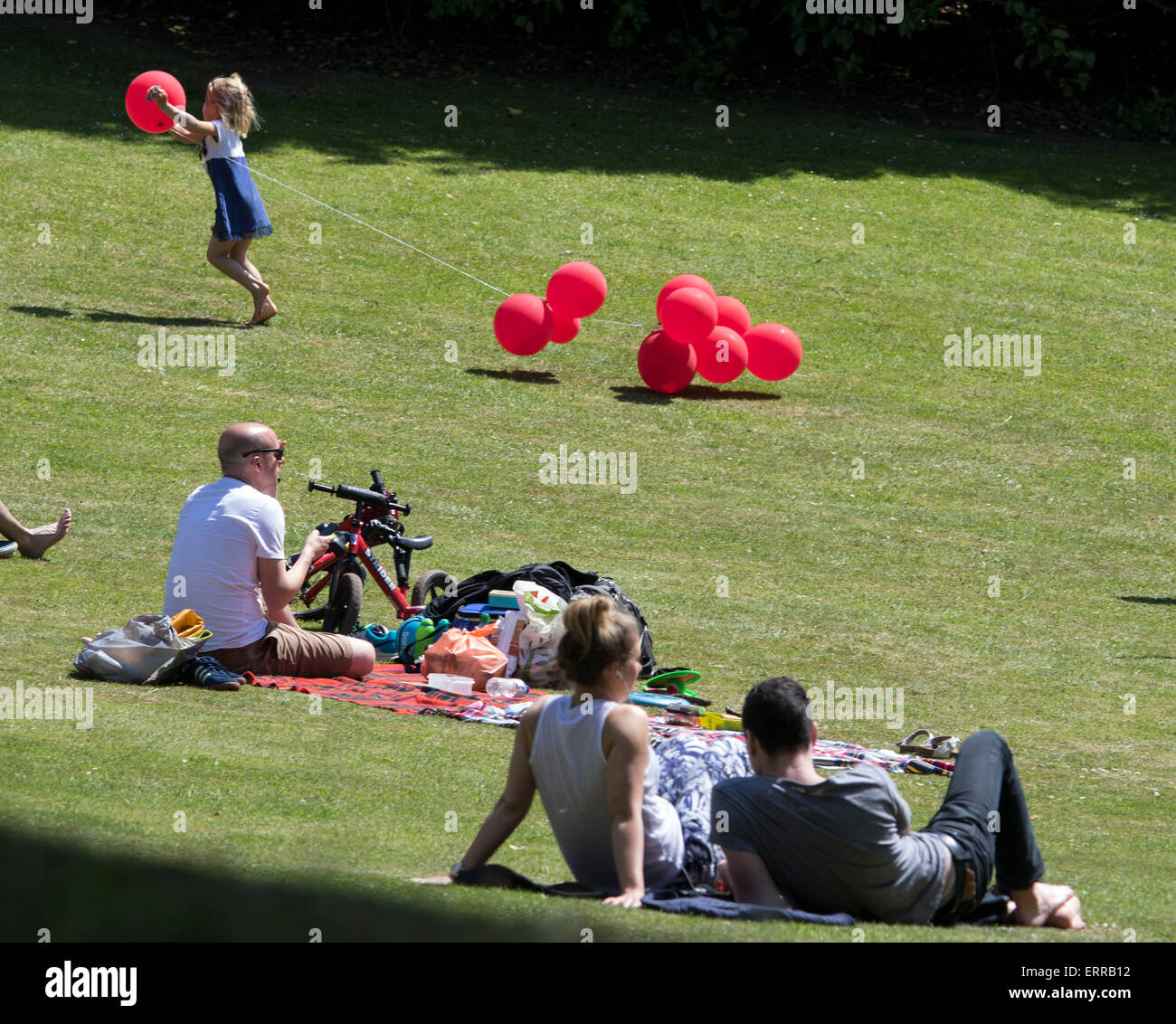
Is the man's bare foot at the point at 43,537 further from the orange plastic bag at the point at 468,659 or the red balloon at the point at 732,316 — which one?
the red balloon at the point at 732,316

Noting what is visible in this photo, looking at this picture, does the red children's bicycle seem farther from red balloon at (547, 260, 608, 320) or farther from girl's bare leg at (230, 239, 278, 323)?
girl's bare leg at (230, 239, 278, 323)

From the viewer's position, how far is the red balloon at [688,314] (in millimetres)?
15445

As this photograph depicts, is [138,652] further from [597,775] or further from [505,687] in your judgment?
[597,775]

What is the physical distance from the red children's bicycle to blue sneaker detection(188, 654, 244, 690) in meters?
1.36

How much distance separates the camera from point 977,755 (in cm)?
533

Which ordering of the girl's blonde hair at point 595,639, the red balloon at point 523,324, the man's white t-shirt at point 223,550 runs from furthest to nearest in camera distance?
the red balloon at point 523,324, the man's white t-shirt at point 223,550, the girl's blonde hair at point 595,639

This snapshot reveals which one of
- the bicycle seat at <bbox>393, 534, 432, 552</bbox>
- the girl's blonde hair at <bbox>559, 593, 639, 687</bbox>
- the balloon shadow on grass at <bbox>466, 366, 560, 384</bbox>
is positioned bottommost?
the bicycle seat at <bbox>393, 534, 432, 552</bbox>

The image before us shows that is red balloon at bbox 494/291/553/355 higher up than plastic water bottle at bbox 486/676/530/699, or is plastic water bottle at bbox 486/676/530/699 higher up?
red balloon at bbox 494/291/553/355

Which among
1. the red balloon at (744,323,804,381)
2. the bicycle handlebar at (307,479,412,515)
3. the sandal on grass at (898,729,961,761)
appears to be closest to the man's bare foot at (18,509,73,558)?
the bicycle handlebar at (307,479,412,515)

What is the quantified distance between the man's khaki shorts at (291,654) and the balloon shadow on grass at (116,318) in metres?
9.06

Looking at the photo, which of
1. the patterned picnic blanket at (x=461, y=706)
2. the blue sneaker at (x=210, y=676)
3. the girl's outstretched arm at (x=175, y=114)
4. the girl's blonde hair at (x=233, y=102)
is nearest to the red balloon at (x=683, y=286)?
the girl's blonde hair at (x=233, y=102)

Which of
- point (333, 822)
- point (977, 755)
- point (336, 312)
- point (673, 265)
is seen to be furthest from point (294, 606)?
point (673, 265)

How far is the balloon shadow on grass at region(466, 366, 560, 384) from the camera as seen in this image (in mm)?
16406
